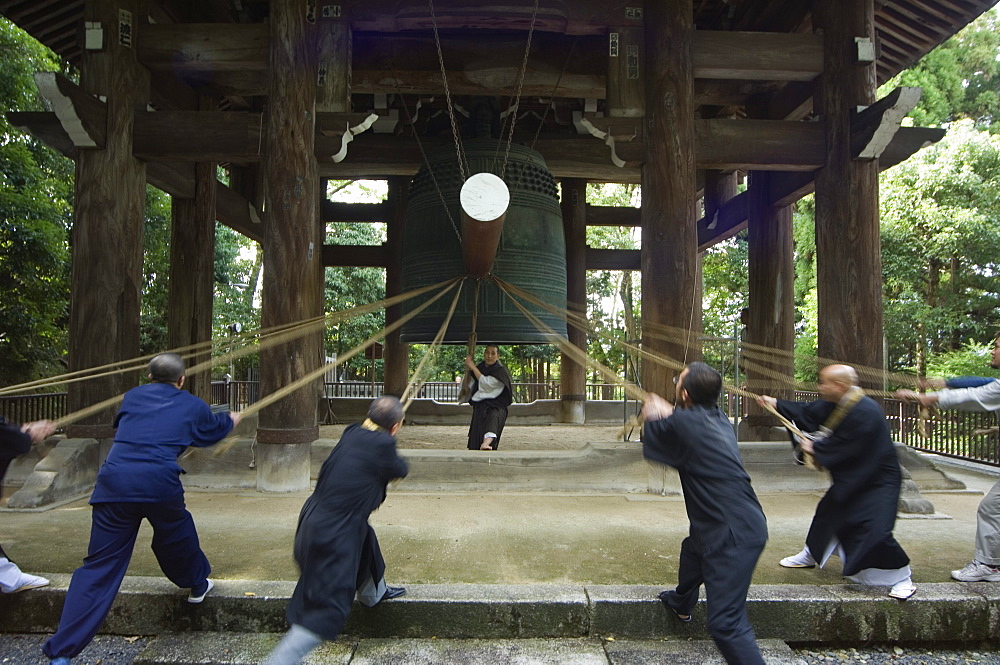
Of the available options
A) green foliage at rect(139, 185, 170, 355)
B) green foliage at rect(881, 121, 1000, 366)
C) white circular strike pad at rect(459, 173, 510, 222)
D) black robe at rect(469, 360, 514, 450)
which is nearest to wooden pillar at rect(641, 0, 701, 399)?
black robe at rect(469, 360, 514, 450)

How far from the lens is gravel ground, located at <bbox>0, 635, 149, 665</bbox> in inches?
116

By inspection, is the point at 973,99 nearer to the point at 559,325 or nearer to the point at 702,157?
the point at 702,157

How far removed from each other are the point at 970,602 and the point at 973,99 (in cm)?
1700

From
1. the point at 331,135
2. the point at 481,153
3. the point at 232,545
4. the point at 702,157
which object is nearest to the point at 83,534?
the point at 232,545

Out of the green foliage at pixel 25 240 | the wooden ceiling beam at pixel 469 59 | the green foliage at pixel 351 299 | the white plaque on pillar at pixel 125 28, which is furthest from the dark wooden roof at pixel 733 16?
the green foliage at pixel 351 299

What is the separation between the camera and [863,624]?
316 centimetres

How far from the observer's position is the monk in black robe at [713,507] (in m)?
2.54

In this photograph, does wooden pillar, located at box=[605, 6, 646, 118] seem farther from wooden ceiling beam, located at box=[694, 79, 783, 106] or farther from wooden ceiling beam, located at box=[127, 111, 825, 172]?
wooden ceiling beam, located at box=[694, 79, 783, 106]

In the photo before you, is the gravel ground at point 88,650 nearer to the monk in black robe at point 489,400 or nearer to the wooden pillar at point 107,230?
the wooden pillar at point 107,230

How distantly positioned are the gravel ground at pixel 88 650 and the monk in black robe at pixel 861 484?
3520 millimetres

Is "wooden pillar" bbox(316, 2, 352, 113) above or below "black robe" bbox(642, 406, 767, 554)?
above

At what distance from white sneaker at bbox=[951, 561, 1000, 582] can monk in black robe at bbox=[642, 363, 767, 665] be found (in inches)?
62.8

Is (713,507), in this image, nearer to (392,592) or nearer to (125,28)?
(392,592)

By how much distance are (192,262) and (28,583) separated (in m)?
5.49
